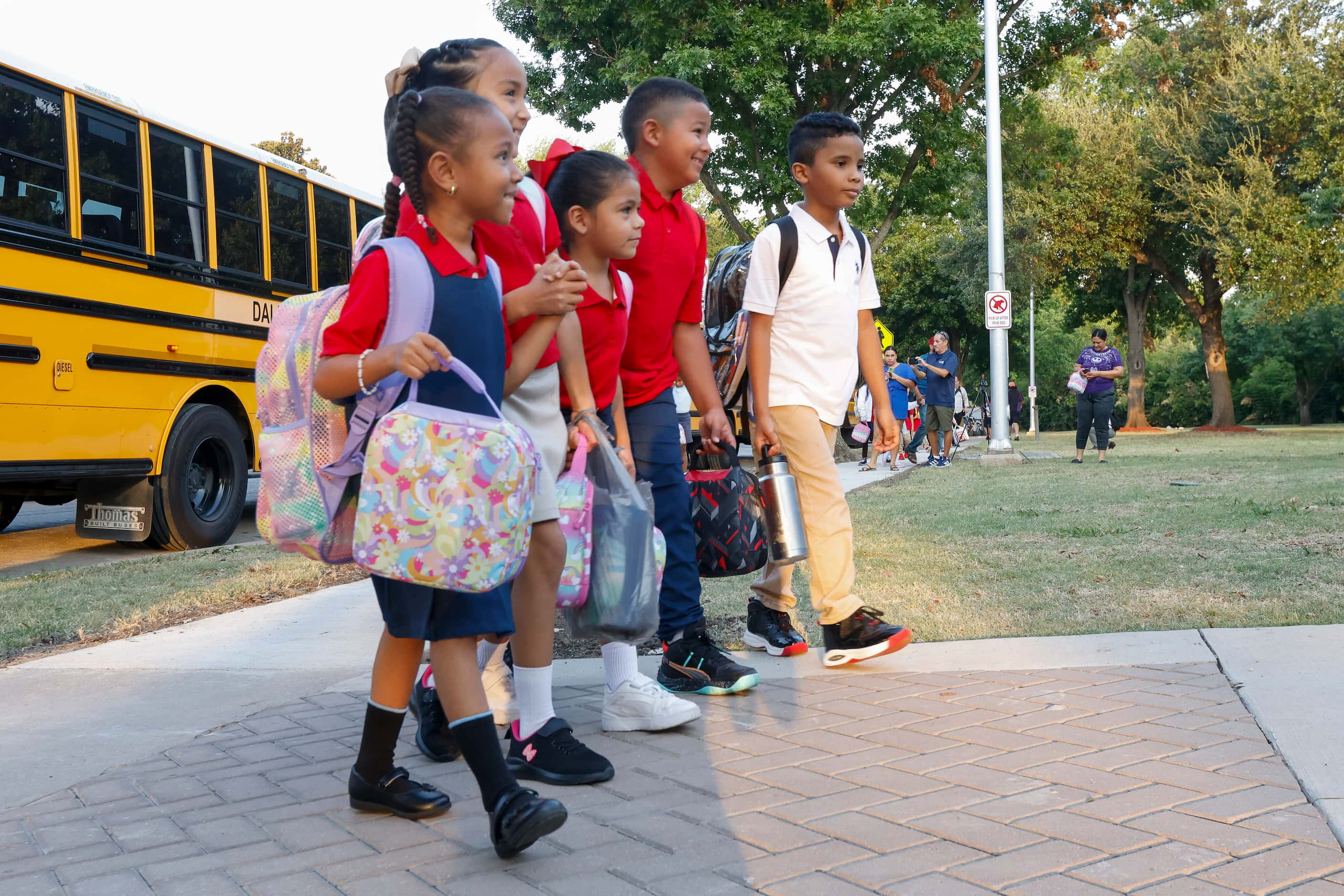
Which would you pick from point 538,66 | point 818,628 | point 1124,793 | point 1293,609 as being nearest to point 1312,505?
point 1293,609

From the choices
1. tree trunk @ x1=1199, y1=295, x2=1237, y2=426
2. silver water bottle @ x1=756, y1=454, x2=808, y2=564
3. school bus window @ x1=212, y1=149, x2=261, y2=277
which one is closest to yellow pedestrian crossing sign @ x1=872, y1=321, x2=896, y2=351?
school bus window @ x1=212, y1=149, x2=261, y2=277

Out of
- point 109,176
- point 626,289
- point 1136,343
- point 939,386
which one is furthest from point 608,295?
point 1136,343

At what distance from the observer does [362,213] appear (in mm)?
11906

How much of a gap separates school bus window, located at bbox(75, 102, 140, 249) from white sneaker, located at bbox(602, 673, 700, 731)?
6399mm

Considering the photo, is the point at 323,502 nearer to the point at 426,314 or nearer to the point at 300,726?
the point at 426,314

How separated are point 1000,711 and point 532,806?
1.64 metres

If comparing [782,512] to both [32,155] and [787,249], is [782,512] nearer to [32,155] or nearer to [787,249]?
[787,249]

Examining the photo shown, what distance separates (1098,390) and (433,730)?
45.9 ft

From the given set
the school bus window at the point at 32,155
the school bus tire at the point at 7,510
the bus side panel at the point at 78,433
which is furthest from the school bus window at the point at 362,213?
the school bus tire at the point at 7,510

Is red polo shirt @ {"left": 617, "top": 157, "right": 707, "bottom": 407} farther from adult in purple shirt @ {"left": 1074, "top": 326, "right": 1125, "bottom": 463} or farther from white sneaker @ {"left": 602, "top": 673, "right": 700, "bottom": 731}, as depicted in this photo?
adult in purple shirt @ {"left": 1074, "top": 326, "right": 1125, "bottom": 463}

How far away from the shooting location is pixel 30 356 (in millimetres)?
7656

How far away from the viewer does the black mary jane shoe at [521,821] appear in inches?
98.2

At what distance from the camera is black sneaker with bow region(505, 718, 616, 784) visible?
121 inches

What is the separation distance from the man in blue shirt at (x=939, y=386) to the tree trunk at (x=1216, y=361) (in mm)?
17675
